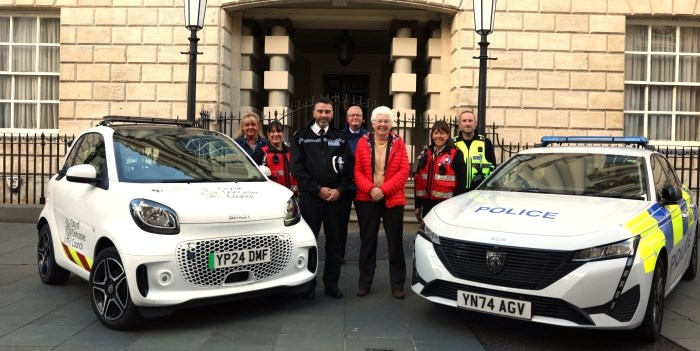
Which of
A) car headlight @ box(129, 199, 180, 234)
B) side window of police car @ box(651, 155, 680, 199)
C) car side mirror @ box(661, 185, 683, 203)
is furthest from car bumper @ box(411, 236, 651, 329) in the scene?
car headlight @ box(129, 199, 180, 234)

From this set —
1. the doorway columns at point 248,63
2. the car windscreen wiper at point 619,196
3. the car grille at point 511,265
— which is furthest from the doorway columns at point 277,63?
the car grille at point 511,265

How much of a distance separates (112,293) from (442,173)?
318cm

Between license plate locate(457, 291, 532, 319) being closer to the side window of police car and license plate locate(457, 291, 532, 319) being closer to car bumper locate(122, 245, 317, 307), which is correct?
car bumper locate(122, 245, 317, 307)

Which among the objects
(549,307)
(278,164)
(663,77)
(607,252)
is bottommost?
(549,307)

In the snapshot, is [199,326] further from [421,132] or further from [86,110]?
[421,132]

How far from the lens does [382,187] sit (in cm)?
534

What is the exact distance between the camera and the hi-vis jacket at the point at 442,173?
577 centimetres

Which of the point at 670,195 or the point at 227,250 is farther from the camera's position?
the point at 670,195

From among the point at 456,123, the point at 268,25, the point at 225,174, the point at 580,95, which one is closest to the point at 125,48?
the point at 268,25

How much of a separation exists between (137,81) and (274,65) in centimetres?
280

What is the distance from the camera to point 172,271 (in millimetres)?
4195

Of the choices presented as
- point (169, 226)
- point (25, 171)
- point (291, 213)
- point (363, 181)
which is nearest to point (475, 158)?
point (363, 181)

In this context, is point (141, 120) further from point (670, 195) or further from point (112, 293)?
point (670, 195)

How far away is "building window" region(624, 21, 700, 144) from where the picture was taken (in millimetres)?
11602
